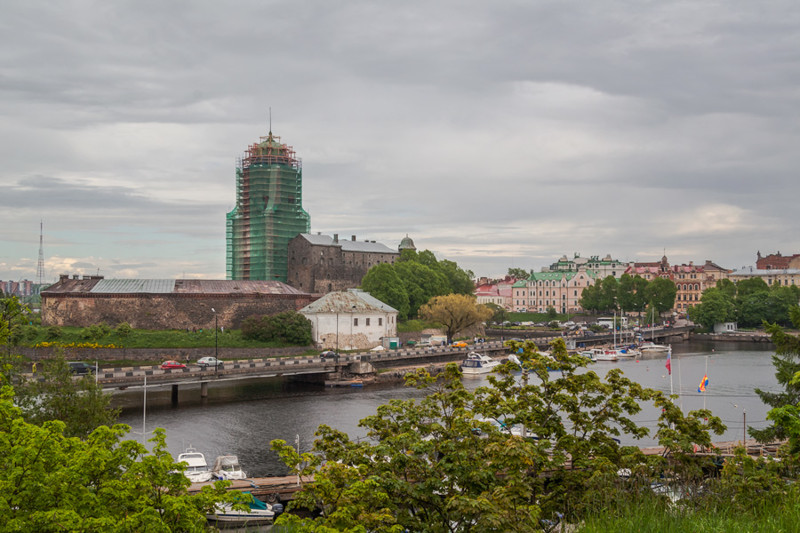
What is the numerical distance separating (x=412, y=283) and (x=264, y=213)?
21.7 metres

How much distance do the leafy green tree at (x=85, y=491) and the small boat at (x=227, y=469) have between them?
48.4ft

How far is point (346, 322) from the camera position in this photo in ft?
208

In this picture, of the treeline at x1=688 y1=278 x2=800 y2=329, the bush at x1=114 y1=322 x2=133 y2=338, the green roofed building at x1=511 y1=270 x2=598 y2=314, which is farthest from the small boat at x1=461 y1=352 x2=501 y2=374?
the green roofed building at x1=511 y1=270 x2=598 y2=314

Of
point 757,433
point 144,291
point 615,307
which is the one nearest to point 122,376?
point 144,291

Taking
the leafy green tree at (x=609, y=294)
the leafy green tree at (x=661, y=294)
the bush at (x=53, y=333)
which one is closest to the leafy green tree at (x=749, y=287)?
the leafy green tree at (x=661, y=294)

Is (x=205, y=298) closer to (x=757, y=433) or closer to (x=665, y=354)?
(x=665, y=354)

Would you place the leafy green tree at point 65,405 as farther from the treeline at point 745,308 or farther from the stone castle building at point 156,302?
the treeline at point 745,308

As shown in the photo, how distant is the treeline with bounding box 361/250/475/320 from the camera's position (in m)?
77.4

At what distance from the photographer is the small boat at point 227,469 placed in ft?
83.3

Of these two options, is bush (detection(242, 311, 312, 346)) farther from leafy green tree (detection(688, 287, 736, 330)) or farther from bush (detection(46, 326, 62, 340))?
leafy green tree (detection(688, 287, 736, 330))

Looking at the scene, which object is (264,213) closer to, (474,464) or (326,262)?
(326,262)

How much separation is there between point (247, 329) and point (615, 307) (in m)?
69.7

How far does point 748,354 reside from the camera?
76312 mm

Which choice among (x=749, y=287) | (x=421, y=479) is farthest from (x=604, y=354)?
(x=421, y=479)
